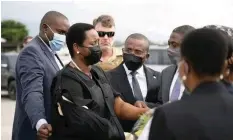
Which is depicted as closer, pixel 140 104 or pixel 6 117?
pixel 140 104

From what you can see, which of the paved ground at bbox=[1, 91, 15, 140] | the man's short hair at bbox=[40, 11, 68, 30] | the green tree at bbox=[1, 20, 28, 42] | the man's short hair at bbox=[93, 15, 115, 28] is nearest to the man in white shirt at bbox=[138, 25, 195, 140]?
the man's short hair at bbox=[40, 11, 68, 30]

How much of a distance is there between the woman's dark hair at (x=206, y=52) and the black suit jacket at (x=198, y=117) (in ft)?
0.23

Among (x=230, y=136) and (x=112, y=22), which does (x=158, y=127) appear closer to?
(x=230, y=136)

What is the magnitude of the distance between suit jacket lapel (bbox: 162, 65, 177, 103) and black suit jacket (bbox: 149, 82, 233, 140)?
1919 mm

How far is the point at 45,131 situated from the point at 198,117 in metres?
1.78

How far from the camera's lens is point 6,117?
13008 mm

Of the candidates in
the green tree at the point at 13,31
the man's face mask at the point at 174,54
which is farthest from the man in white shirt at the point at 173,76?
the green tree at the point at 13,31

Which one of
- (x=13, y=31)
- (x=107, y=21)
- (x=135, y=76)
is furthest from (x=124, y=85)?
(x=13, y=31)

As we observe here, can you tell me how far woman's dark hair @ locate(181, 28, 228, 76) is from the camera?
2.15 metres

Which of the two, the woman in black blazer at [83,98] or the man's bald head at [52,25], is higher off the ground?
the man's bald head at [52,25]

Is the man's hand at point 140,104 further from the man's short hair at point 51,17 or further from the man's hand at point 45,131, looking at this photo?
the man's short hair at point 51,17

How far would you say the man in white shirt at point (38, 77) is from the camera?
3.82 m

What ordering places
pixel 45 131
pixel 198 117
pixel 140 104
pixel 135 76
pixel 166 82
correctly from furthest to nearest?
pixel 135 76 < pixel 166 82 < pixel 140 104 < pixel 45 131 < pixel 198 117

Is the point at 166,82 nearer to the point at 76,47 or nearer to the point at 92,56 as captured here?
the point at 92,56
